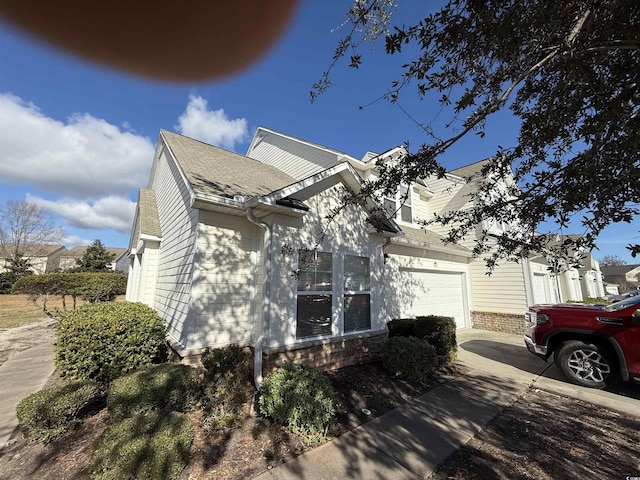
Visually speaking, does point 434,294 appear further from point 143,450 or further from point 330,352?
point 143,450

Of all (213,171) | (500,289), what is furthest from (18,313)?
(500,289)

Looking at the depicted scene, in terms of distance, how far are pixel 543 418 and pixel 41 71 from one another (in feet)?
37.1

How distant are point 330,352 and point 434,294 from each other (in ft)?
21.9

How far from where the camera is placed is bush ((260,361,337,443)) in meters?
3.56

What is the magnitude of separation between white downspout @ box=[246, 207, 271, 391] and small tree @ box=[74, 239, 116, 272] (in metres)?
28.8

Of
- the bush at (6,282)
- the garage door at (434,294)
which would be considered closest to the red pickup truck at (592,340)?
the garage door at (434,294)

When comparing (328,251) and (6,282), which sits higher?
(328,251)

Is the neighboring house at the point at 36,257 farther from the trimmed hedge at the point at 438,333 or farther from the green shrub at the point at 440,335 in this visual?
the green shrub at the point at 440,335

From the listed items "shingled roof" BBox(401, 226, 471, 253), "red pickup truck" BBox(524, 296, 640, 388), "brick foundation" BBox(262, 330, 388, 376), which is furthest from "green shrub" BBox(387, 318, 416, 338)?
"shingled roof" BBox(401, 226, 471, 253)

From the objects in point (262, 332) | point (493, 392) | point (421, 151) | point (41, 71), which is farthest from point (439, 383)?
point (41, 71)

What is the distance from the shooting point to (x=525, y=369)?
6680mm

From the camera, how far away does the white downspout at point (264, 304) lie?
16.3ft

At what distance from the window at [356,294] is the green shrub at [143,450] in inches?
160

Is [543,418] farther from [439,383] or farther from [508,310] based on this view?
[508,310]
